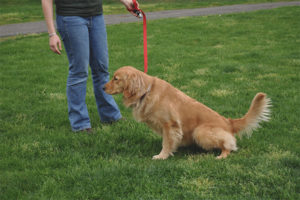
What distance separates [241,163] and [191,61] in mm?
4994

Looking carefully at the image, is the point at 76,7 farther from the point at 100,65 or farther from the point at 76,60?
the point at 100,65

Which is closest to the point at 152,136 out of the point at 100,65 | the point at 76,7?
the point at 100,65

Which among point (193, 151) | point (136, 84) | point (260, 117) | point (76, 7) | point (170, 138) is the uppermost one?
point (76, 7)

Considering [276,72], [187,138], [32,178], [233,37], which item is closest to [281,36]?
[233,37]

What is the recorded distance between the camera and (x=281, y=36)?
1041 centimetres

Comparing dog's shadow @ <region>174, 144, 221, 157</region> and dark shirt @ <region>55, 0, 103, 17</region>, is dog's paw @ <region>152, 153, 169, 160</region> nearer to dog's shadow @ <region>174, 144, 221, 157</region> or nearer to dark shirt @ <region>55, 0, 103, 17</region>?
dog's shadow @ <region>174, 144, 221, 157</region>

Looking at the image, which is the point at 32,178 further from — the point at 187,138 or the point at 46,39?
the point at 46,39

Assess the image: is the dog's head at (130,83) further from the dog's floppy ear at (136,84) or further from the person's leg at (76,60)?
the person's leg at (76,60)

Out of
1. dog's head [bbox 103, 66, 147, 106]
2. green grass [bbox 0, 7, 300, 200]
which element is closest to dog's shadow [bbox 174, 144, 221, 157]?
green grass [bbox 0, 7, 300, 200]

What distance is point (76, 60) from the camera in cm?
426

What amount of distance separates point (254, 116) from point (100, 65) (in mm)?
2173

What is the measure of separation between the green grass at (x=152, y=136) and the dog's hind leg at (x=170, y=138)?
0.11 meters

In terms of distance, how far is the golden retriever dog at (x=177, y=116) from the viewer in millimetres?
3748

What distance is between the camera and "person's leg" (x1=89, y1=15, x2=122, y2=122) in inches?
173
